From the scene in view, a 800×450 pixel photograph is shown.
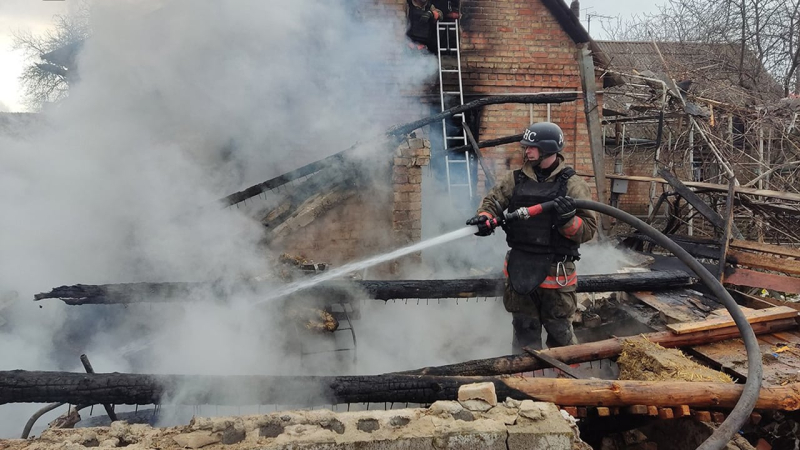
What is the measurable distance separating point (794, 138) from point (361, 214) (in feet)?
25.1

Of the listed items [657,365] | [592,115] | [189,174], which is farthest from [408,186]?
[592,115]

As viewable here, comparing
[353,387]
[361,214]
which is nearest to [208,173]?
[361,214]

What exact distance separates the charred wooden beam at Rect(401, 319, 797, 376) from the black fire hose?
0.50 m

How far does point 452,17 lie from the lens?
7.83 meters

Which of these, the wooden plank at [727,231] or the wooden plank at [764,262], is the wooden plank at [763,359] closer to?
the wooden plank at [764,262]

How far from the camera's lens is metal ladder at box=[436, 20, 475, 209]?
7.83 metres

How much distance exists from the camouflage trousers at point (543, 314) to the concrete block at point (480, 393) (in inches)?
65.3

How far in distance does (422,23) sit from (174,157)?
15.5ft

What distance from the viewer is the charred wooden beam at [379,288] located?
3.89 m

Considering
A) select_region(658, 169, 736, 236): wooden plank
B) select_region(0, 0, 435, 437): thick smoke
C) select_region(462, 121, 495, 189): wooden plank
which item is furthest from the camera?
select_region(462, 121, 495, 189): wooden plank

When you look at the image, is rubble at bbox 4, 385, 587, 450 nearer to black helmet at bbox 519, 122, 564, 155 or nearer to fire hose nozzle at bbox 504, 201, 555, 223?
fire hose nozzle at bbox 504, 201, 555, 223

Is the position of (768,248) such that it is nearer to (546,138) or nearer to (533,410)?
(546,138)

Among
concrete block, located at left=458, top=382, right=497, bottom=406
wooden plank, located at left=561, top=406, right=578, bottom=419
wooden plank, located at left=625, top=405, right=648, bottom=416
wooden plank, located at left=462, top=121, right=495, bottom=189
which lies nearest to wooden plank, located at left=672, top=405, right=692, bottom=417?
wooden plank, located at left=625, top=405, right=648, bottom=416

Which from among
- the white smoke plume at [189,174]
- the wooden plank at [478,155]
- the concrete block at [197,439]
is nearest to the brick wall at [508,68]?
the white smoke plume at [189,174]
